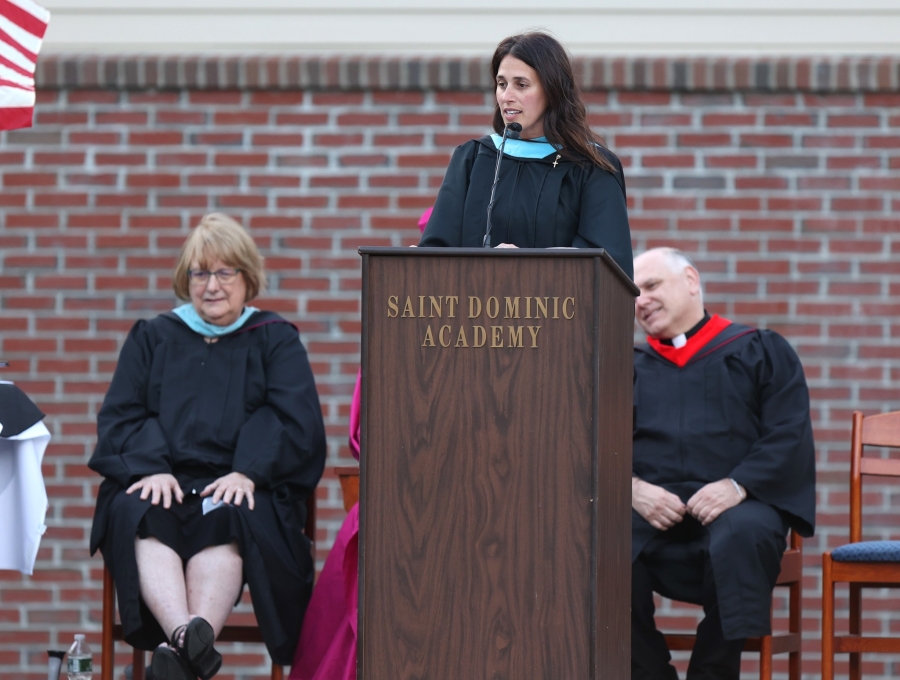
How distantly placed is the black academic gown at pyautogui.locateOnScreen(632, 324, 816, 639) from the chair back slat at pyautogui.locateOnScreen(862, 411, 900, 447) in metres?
0.30

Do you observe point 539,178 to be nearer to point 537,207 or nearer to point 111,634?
point 537,207

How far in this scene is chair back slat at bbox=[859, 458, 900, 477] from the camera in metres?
4.62

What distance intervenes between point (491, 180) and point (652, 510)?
1.39 m

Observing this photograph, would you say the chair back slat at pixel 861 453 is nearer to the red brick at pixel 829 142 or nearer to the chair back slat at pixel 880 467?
the chair back slat at pixel 880 467

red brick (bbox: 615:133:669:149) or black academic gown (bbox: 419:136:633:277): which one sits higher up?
red brick (bbox: 615:133:669:149)

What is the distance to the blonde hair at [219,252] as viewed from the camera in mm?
4770

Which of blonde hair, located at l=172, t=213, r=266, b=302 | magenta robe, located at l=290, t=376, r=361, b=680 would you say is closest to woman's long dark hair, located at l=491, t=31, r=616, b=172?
magenta robe, located at l=290, t=376, r=361, b=680

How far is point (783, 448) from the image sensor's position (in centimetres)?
443

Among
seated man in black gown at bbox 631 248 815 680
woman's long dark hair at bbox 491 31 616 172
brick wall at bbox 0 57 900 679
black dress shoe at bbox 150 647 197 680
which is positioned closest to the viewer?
woman's long dark hair at bbox 491 31 616 172

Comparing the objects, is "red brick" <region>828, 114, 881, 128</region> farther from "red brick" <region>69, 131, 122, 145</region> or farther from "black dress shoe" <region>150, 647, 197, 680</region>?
"black dress shoe" <region>150, 647, 197, 680</region>

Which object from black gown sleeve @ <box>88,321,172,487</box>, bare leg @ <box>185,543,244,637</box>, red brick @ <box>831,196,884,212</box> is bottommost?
bare leg @ <box>185,543,244,637</box>

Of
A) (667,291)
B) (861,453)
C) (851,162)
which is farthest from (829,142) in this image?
(861,453)

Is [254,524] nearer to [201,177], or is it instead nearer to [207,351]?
[207,351]

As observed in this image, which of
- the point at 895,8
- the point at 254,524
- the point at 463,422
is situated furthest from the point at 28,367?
the point at 895,8
